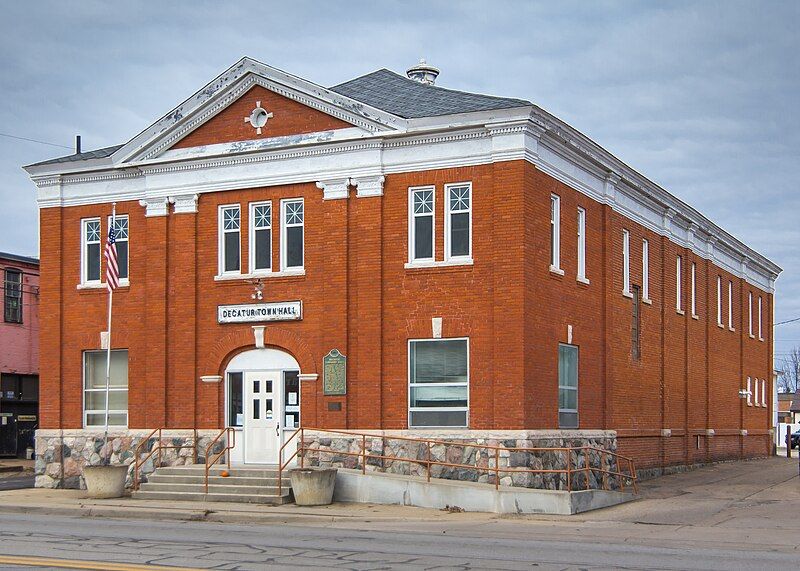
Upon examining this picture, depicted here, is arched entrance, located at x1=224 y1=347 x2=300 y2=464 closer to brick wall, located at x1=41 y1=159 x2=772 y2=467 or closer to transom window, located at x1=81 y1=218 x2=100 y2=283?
brick wall, located at x1=41 y1=159 x2=772 y2=467

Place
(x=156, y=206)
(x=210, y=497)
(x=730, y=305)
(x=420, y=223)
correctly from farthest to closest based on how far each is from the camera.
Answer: (x=730, y=305) → (x=156, y=206) → (x=420, y=223) → (x=210, y=497)

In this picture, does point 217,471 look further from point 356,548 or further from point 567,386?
point 356,548

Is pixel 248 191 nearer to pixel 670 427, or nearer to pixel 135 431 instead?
pixel 135 431

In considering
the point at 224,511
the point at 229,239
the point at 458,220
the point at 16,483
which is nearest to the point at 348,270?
the point at 458,220

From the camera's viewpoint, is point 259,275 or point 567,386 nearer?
point 567,386

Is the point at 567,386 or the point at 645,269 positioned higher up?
the point at 645,269

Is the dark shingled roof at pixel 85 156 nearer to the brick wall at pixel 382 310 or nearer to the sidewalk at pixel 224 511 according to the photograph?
the brick wall at pixel 382 310

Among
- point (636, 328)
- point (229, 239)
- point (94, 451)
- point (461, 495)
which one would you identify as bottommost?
point (461, 495)

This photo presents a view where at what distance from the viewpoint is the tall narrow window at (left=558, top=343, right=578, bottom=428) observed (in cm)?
2845

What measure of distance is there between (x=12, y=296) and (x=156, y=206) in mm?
18524

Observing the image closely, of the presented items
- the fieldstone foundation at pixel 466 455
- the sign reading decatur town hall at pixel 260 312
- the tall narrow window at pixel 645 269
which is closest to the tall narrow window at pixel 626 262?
the tall narrow window at pixel 645 269

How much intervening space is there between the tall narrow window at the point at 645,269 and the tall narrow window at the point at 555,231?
717 centimetres

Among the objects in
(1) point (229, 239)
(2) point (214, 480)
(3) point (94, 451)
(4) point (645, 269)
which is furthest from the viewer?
(4) point (645, 269)

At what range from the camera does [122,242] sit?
31281 millimetres
